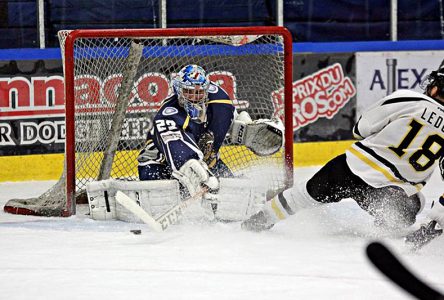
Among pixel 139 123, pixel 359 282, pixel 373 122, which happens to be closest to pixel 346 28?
pixel 139 123

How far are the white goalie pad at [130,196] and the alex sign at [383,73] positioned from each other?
2445 mm

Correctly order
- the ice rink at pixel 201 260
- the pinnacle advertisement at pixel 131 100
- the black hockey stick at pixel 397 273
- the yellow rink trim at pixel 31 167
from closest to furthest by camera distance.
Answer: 1. the black hockey stick at pixel 397 273
2. the ice rink at pixel 201 260
3. the pinnacle advertisement at pixel 131 100
4. the yellow rink trim at pixel 31 167

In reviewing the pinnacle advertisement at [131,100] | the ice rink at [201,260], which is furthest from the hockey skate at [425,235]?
the pinnacle advertisement at [131,100]

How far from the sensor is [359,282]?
2.45 metres

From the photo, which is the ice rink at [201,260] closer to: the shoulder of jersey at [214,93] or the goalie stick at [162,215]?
the goalie stick at [162,215]

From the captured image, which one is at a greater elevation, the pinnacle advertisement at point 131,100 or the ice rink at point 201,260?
the pinnacle advertisement at point 131,100

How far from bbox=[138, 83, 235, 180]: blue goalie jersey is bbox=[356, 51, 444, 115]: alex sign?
197cm

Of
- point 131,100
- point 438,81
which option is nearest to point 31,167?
point 131,100

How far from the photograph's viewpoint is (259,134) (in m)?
4.04

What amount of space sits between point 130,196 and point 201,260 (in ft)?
3.10

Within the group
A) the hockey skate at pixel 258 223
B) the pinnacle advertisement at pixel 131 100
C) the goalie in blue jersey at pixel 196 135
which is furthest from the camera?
the pinnacle advertisement at pixel 131 100

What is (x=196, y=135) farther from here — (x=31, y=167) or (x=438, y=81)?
(x=31, y=167)

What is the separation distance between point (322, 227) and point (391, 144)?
1.90ft

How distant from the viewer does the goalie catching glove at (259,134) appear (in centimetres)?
402
